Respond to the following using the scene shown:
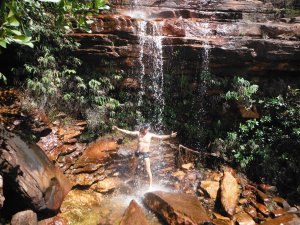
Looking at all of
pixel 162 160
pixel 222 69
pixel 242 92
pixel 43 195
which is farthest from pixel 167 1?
pixel 43 195

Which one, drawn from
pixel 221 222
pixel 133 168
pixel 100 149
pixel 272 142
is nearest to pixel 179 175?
pixel 133 168

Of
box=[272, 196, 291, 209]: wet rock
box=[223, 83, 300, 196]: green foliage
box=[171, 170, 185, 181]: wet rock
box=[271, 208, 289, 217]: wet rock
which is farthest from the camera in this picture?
box=[223, 83, 300, 196]: green foliage

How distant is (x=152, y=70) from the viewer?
9.66 meters

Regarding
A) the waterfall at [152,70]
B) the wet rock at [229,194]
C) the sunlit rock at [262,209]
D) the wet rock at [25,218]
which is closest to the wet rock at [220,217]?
the wet rock at [229,194]

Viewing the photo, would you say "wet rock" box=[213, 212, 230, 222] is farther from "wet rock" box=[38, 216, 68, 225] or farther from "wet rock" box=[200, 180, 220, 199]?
"wet rock" box=[38, 216, 68, 225]

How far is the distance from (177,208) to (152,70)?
518 cm

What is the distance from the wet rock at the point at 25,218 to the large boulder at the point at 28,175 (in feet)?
0.72

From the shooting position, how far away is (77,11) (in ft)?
11.6

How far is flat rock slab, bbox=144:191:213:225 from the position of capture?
587cm

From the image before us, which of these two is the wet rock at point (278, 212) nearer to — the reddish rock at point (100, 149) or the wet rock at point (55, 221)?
the reddish rock at point (100, 149)

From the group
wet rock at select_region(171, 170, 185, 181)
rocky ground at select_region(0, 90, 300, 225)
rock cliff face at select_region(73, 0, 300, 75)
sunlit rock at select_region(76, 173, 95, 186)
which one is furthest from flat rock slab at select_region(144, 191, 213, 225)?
rock cliff face at select_region(73, 0, 300, 75)

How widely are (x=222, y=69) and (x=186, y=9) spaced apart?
310cm

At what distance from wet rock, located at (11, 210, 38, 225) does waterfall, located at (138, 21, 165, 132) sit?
17.7ft

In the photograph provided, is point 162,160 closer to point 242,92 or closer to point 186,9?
point 242,92
